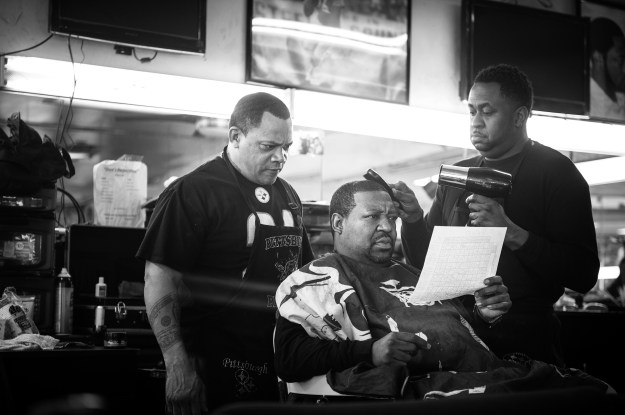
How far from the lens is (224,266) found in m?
2.62

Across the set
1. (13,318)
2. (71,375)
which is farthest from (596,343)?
(13,318)

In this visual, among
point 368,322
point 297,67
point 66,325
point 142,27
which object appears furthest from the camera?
point 297,67

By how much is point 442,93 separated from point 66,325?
9.87 feet

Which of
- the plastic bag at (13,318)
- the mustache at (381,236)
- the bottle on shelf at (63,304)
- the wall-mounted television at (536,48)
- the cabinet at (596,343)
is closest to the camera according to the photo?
the mustache at (381,236)

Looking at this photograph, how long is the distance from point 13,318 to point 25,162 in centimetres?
67

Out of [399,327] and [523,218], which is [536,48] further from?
[399,327]

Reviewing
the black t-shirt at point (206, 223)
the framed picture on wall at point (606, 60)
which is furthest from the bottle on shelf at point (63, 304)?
the framed picture on wall at point (606, 60)

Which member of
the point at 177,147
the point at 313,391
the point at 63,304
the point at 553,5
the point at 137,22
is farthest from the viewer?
the point at 553,5

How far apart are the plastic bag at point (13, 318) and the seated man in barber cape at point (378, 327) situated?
1.21m

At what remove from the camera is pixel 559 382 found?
2.19 m

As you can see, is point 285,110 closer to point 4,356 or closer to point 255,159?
point 255,159

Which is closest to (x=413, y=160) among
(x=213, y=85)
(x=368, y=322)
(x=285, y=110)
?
(x=213, y=85)

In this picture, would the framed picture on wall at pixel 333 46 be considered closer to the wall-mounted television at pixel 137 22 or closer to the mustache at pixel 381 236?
the wall-mounted television at pixel 137 22

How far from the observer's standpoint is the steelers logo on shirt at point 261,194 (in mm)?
2781
